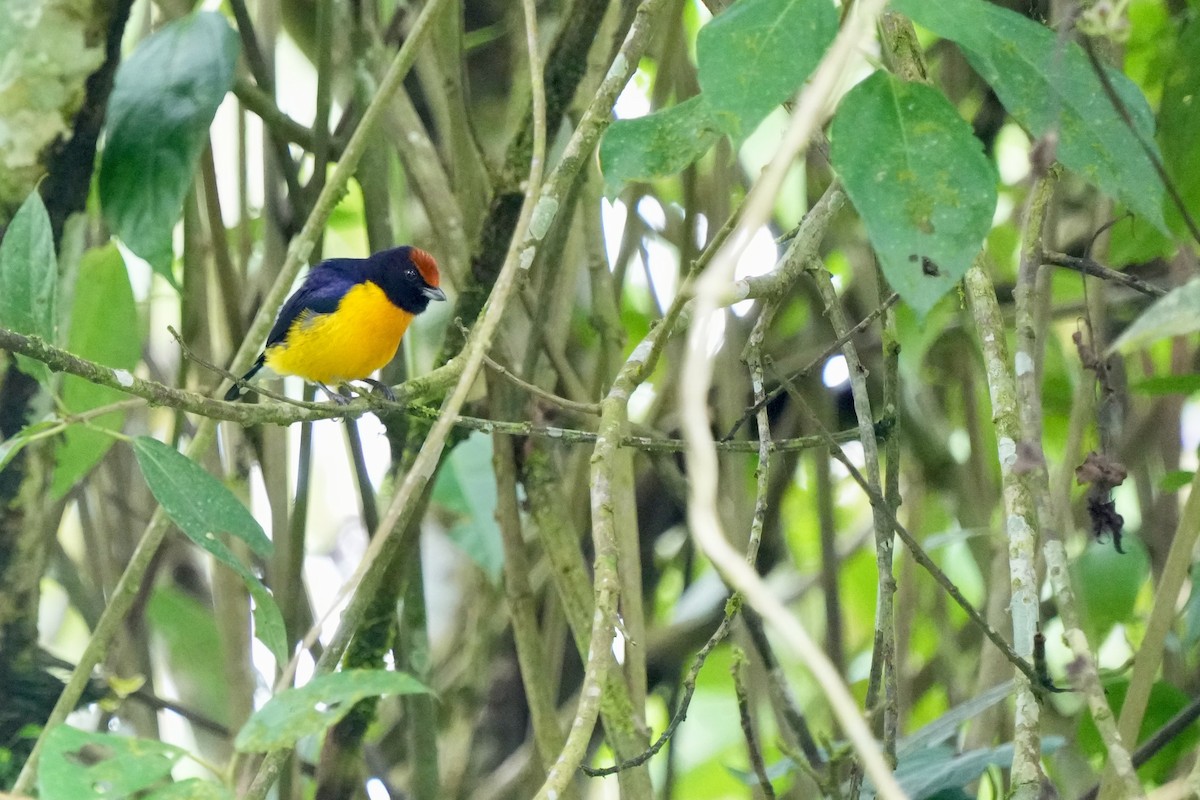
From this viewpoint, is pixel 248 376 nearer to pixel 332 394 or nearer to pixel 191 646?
pixel 332 394

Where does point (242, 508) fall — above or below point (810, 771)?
above

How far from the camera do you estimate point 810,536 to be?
179 inches

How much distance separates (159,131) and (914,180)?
1.72m

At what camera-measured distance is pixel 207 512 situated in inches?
74.6

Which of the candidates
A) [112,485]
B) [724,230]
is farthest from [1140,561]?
[112,485]

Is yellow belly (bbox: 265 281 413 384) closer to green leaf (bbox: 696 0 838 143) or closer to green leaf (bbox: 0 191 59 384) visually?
green leaf (bbox: 0 191 59 384)

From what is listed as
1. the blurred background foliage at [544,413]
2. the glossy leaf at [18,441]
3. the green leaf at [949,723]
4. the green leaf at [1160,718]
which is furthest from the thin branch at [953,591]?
the glossy leaf at [18,441]

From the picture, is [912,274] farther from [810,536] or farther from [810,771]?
[810,536]

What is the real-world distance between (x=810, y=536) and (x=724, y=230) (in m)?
2.99

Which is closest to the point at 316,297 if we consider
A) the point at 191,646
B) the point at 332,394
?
the point at 332,394

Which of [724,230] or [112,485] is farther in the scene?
[112,485]

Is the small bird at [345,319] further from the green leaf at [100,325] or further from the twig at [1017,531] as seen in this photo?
the twig at [1017,531]

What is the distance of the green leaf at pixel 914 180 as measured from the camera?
46.3 inches

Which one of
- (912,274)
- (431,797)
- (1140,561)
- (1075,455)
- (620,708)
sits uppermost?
(912,274)
